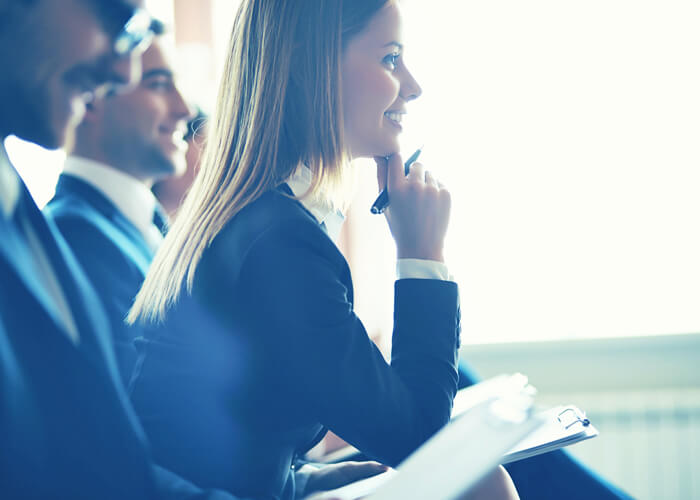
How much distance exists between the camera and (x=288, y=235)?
0.78 m

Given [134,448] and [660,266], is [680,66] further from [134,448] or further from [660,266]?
[134,448]

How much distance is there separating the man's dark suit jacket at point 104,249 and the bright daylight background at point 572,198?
62 cm

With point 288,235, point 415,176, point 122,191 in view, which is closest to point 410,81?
point 415,176

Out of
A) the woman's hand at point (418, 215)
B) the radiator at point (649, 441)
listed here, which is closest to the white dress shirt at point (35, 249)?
the woman's hand at point (418, 215)

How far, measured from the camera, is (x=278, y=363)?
782 mm

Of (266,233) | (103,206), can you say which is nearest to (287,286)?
(266,233)

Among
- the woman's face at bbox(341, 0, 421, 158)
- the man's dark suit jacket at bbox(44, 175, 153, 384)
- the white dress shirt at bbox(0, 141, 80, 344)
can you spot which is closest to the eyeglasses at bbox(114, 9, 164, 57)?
the white dress shirt at bbox(0, 141, 80, 344)

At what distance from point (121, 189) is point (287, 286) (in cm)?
72

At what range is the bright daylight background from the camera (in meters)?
1.81

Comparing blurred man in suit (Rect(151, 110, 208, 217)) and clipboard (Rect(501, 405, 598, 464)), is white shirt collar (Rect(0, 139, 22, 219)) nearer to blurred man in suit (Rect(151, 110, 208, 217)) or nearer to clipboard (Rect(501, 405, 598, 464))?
clipboard (Rect(501, 405, 598, 464))

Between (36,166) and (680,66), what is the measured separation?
5.67 ft

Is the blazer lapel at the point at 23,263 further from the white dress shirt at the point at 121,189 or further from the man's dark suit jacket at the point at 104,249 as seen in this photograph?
the white dress shirt at the point at 121,189

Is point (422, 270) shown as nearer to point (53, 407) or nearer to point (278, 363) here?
point (278, 363)

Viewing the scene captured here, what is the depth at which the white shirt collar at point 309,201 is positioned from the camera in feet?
2.93
